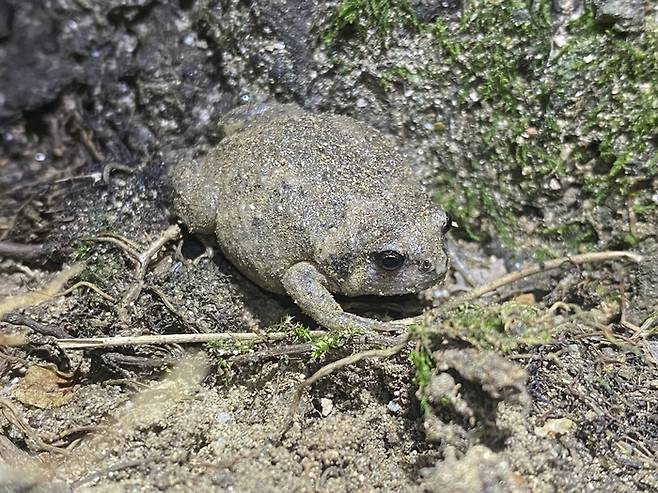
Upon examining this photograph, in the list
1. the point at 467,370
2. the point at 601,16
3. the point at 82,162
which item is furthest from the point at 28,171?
the point at 601,16

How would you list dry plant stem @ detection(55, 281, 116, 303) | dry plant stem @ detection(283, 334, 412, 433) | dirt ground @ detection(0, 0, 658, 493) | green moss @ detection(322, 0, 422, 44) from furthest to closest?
green moss @ detection(322, 0, 422, 44)
dry plant stem @ detection(55, 281, 116, 303)
dry plant stem @ detection(283, 334, 412, 433)
dirt ground @ detection(0, 0, 658, 493)

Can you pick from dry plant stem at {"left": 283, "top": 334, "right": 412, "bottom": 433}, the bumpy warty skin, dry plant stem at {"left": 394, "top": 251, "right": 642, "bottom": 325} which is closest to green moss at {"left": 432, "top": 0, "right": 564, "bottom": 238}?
dry plant stem at {"left": 394, "top": 251, "right": 642, "bottom": 325}

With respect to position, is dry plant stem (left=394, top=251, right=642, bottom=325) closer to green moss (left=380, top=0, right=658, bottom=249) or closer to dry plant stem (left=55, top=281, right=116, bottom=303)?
green moss (left=380, top=0, right=658, bottom=249)

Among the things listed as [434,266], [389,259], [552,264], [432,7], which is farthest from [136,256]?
[552,264]

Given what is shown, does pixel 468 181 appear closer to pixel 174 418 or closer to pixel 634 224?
pixel 634 224

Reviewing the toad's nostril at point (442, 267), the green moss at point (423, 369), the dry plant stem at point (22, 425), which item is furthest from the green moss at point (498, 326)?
the dry plant stem at point (22, 425)

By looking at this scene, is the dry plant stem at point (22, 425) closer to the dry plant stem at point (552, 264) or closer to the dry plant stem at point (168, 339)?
the dry plant stem at point (168, 339)
